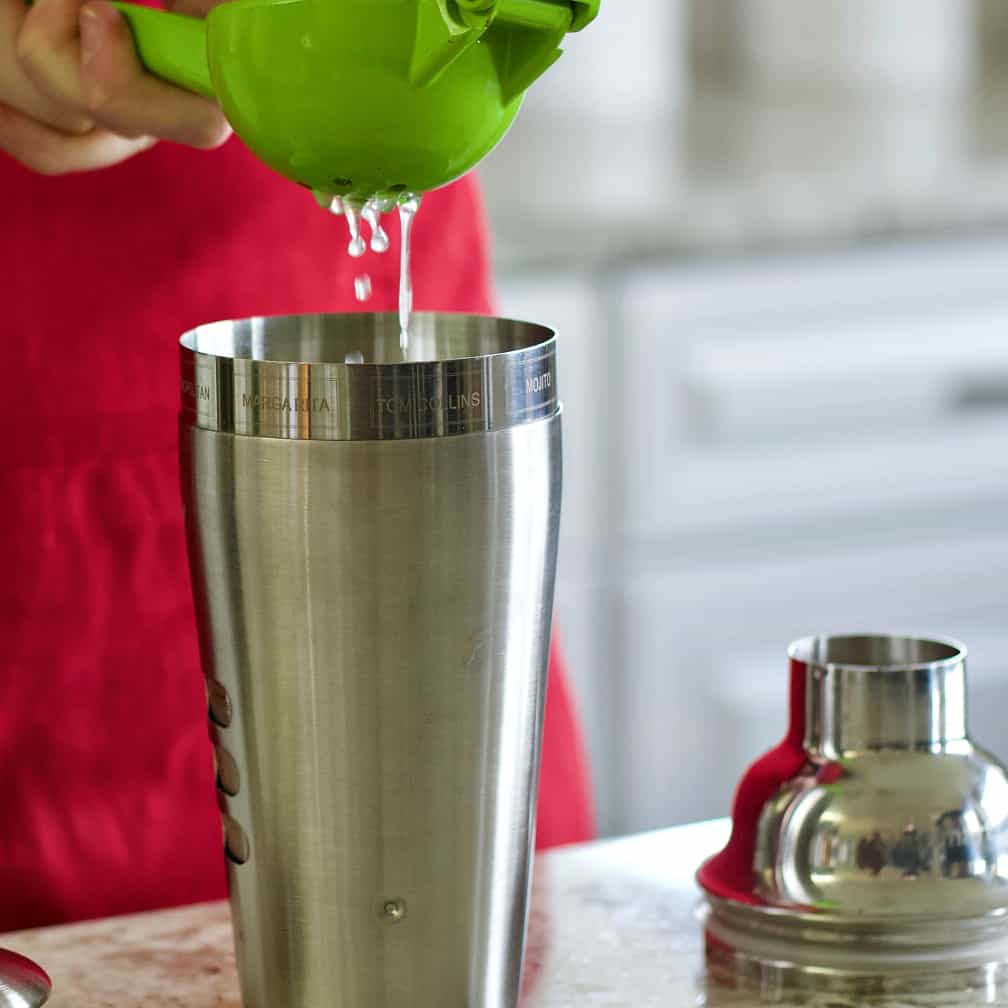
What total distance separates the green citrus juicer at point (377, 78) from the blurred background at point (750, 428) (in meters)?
0.92

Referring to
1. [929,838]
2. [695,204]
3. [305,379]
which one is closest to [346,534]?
[305,379]

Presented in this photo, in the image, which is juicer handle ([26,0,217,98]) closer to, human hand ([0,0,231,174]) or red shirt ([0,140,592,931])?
human hand ([0,0,231,174])

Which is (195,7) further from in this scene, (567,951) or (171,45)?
(567,951)

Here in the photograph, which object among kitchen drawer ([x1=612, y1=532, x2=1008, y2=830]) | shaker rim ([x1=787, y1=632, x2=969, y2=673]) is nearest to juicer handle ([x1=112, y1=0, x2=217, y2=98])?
shaker rim ([x1=787, y1=632, x2=969, y2=673])

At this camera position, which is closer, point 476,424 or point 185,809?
point 476,424

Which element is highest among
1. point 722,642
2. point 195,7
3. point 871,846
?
point 195,7

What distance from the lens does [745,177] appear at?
1.59 metres

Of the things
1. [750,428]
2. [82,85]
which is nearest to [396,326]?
[82,85]

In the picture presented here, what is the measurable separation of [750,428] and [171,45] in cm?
98

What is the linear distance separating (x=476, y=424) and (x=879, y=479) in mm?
1122

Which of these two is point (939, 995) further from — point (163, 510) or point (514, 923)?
point (163, 510)

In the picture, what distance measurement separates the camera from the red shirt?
0.73m

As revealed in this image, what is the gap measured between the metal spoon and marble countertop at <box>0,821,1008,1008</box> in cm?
2

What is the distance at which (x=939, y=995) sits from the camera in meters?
0.50
